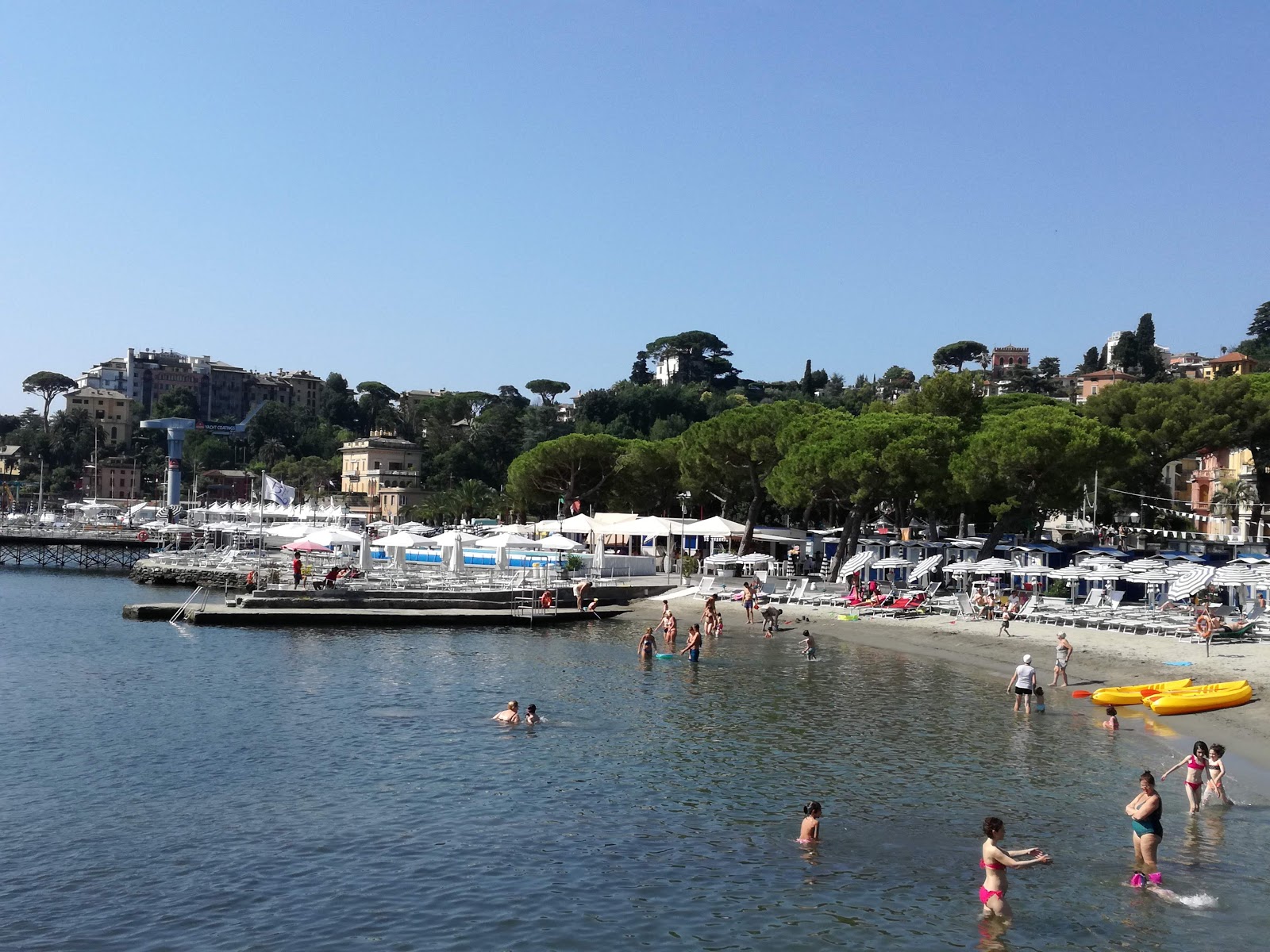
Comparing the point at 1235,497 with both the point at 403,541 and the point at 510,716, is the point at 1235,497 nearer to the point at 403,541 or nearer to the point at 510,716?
the point at 403,541

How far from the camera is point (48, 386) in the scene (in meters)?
185

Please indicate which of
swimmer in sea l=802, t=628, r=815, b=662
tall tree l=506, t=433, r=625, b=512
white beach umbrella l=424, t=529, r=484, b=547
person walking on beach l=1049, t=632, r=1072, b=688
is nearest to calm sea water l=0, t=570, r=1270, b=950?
person walking on beach l=1049, t=632, r=1072, b=688

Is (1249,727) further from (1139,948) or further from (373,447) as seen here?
A: (373,447)

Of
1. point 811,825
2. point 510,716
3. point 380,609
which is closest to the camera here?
point 811,825

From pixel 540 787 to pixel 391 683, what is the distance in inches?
430

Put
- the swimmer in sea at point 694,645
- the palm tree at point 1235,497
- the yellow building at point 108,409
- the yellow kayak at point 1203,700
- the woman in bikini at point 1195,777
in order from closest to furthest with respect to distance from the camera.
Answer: the woman in bikini at point 1195,777, the yellow kayak at point 1203,700, the swimmer in sea at point 694,645, the palm tree at point 1235,497, the yellow building at point 108,409

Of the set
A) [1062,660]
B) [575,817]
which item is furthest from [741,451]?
[575,817]

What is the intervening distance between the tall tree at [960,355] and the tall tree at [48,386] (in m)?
140

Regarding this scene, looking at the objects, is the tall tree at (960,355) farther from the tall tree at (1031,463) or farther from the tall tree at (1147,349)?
the tall tree at (1031,463)

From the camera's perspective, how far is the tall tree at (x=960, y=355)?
174625mm

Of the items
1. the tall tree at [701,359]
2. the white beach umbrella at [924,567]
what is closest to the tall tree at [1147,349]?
the tall tree at [701,359]

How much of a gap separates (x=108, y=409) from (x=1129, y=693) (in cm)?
17340

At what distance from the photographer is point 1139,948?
39.2ft

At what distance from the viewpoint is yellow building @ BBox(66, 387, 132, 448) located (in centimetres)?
16575
